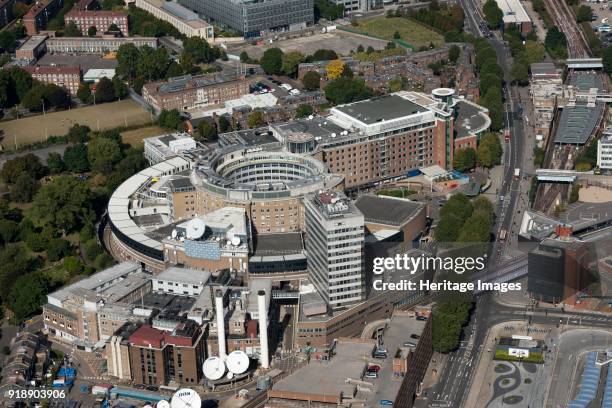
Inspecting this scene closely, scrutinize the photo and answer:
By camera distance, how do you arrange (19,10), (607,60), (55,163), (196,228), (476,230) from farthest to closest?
(19,10) < (607,60) < (55,163) < (476,230) < (196,228)

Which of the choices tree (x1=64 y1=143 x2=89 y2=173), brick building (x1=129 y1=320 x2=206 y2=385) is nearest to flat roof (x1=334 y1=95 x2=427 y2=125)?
tree (x1=64 y1=143 x2=89 y2=173)

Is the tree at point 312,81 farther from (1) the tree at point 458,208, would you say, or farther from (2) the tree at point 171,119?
(1) the tree at point 458,208

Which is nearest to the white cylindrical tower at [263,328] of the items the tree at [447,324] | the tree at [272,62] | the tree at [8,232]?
the tree at [447,324]

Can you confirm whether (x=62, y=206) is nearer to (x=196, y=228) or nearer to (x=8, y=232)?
(x=8, y=232)

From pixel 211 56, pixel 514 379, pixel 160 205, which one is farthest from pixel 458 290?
pixel 211 56

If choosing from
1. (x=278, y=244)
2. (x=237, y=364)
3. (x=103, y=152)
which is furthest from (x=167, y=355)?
(x=103, y=152)

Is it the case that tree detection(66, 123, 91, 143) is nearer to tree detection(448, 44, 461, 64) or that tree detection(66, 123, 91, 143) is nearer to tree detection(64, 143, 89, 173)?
tree detection(64, 143, 89, 173)
